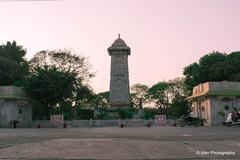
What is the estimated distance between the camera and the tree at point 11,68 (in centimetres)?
5378

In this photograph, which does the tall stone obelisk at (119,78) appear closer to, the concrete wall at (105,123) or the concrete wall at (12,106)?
the concrete wall at (105,123)

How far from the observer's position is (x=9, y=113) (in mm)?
42250

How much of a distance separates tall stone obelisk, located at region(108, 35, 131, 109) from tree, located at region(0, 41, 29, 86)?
13.6 m

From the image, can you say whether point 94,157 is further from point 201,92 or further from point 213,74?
point 213,74

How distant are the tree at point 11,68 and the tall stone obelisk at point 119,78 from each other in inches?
537

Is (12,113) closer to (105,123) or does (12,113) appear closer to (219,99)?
(105,123)

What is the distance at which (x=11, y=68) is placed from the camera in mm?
55000

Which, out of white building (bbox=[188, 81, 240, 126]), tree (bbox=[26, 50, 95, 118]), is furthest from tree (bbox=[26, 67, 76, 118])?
white building (bbox=[188, 81, 240, 126])

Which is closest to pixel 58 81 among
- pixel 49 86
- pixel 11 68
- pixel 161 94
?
pixel 49 86

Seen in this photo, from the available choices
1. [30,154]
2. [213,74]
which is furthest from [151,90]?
[30,154]

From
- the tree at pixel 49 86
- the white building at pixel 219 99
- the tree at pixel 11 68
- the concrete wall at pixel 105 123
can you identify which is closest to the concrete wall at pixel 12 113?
the tree at pixel 49 86

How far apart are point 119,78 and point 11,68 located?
18727 mm

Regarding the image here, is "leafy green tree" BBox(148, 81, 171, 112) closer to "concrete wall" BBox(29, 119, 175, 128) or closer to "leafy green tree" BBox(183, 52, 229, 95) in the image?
"leafy green tree" BBox(183, 52, 229, 95)

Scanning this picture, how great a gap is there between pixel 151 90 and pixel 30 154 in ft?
233
